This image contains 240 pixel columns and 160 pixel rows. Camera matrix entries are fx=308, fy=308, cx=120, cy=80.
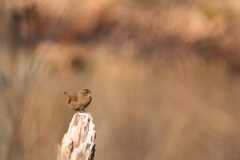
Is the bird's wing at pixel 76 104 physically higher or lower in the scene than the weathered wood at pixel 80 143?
higher

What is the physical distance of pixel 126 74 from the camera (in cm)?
346

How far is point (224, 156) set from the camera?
3.38 m

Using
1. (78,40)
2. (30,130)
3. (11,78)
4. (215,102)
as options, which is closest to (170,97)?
(215,102)

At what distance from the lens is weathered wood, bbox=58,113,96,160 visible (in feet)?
5.74

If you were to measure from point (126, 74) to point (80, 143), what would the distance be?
174 centimetres

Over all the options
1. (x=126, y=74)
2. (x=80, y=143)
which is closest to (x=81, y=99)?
(x=80, y=143)

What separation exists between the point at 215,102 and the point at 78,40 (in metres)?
1.70

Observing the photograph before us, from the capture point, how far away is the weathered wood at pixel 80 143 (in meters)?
1.75

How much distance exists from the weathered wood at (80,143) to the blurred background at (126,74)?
1.39 metres

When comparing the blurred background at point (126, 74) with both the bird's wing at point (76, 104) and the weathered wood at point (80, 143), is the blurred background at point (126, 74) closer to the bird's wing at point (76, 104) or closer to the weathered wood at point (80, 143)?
the bird's wing at point (76, 104)

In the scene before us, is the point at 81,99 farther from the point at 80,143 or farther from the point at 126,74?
the point at 126,74

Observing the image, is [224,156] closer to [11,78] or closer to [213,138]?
[213,138]

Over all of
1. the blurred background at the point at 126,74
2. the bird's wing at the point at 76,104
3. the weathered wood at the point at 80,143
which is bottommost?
the weathered wood at the point at 80,143

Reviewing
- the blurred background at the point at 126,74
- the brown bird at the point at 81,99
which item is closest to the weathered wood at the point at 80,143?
the brown bird at the point at 81,99
